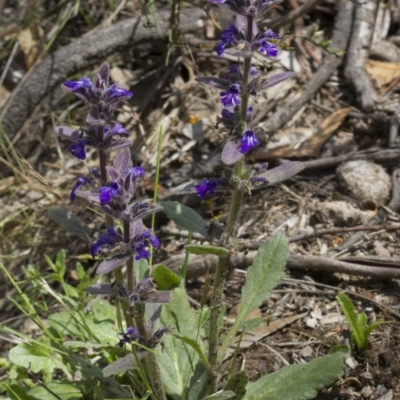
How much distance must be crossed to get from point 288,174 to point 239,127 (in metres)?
0.31

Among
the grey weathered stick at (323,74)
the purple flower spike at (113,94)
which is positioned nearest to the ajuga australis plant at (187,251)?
the purple flower spike at (113,94)

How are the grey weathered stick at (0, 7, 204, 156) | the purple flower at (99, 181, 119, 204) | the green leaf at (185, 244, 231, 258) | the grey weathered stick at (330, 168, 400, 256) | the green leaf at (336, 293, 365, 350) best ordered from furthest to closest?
the grey weathered stick at (0, 7, 204, 156)
the grey weathered stick at (330, 168, 400, 256)
the green leaf at (336, 293, 365, 350)
the green leaf at (185, 244, 231, 258)
the purple flower at (99, 181, 119, 204)

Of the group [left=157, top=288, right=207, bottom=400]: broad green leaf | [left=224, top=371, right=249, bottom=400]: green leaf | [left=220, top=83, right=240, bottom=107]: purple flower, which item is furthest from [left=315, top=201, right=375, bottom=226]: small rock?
[left=220, top=83, right=240, bottom=107]: purple flower

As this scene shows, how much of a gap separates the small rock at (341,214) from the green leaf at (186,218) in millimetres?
1438

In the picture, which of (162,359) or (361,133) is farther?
(361,133)

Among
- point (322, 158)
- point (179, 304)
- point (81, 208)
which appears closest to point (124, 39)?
point (81, 208)

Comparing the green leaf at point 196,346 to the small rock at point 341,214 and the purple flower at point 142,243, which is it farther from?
the small rock at point 341,214

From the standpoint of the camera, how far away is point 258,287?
10.5 feet

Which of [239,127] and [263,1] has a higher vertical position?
[263,1]

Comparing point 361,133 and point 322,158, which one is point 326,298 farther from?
point 361,133

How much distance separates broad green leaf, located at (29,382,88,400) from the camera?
323 cm

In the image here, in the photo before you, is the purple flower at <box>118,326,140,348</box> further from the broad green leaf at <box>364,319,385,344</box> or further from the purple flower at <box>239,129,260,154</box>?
the broad green leaf at <box>364,319,385,344</box>

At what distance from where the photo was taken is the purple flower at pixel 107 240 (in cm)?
251

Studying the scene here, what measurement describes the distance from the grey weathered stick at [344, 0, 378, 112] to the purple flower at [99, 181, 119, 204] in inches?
113
